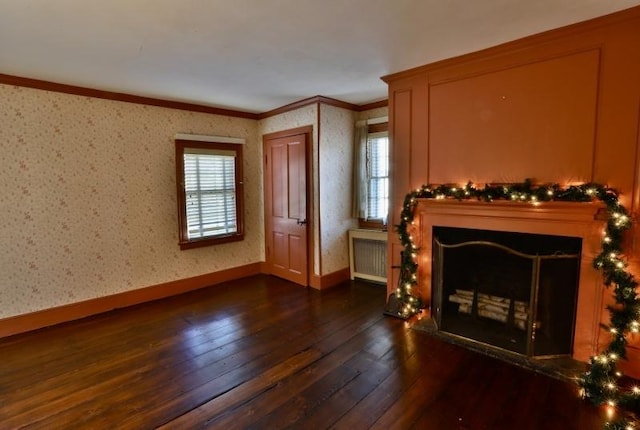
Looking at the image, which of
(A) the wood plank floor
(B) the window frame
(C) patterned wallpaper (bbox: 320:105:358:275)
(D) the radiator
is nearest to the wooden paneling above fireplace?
(A) the wood plank floor

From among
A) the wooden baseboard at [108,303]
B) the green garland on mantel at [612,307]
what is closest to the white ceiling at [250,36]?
the green garland on mantel at [612,307]

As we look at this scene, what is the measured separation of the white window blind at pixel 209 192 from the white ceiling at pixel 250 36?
1.15 meters

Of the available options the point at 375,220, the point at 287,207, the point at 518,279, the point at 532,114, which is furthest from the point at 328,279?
the point at 532,114

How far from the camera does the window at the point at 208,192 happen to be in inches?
169

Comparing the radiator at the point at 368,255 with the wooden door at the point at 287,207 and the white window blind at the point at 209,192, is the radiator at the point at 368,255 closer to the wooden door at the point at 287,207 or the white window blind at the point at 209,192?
the wooden door at the point at 287,207

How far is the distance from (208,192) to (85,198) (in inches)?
54.4

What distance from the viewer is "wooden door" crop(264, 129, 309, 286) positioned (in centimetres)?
446

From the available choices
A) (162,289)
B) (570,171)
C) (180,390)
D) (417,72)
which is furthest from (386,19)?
(162,289)

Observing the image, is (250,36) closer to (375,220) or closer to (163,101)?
(163,101)

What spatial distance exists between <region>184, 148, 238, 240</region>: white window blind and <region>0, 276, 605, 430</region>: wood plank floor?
1333mm

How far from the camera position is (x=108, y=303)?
149 inches

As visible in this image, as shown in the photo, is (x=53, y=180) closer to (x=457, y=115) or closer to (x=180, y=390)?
(x=180, y=390)

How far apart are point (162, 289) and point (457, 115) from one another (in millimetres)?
3887

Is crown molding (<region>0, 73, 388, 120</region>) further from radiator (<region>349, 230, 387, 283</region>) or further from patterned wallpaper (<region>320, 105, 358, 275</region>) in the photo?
radiator (<region>349, 230, 387, 283</region>)
